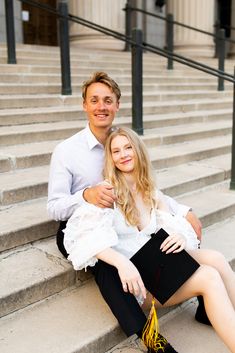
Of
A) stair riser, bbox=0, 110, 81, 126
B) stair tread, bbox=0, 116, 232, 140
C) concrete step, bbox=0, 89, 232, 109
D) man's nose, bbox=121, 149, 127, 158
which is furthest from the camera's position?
concrete step, bbox=0, 89, 232, 109

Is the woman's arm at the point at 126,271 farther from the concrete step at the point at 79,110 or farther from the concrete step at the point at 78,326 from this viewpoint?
the concrete step at the point at 79,110

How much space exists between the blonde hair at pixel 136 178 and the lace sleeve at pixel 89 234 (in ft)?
0.40

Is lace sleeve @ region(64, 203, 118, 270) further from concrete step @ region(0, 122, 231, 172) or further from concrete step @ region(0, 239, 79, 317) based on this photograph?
concrete step @ region(0, 122, 231, 172)

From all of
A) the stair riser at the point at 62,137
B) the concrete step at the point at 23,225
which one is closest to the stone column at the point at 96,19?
the stair riser at the point at 62,137

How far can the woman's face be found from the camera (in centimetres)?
247

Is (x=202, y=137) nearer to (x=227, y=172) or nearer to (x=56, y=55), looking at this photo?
(x=227, y=172)

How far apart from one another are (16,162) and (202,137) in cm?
274

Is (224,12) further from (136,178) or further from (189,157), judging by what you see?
(136,178)

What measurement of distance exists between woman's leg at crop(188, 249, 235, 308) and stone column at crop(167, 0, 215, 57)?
9.21 meters

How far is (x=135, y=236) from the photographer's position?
2471 millimetres

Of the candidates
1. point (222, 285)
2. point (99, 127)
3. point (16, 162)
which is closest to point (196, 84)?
point (16, 162)

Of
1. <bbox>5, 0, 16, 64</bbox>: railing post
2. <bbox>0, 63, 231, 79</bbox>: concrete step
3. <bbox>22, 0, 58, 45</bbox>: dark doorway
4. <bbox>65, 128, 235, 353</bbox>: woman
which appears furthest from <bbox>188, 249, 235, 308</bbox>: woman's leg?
<bbox>22, 0, 58, 45</bbox>: dark doorway

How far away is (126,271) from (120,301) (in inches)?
6.1

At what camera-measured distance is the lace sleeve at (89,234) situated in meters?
2.26
